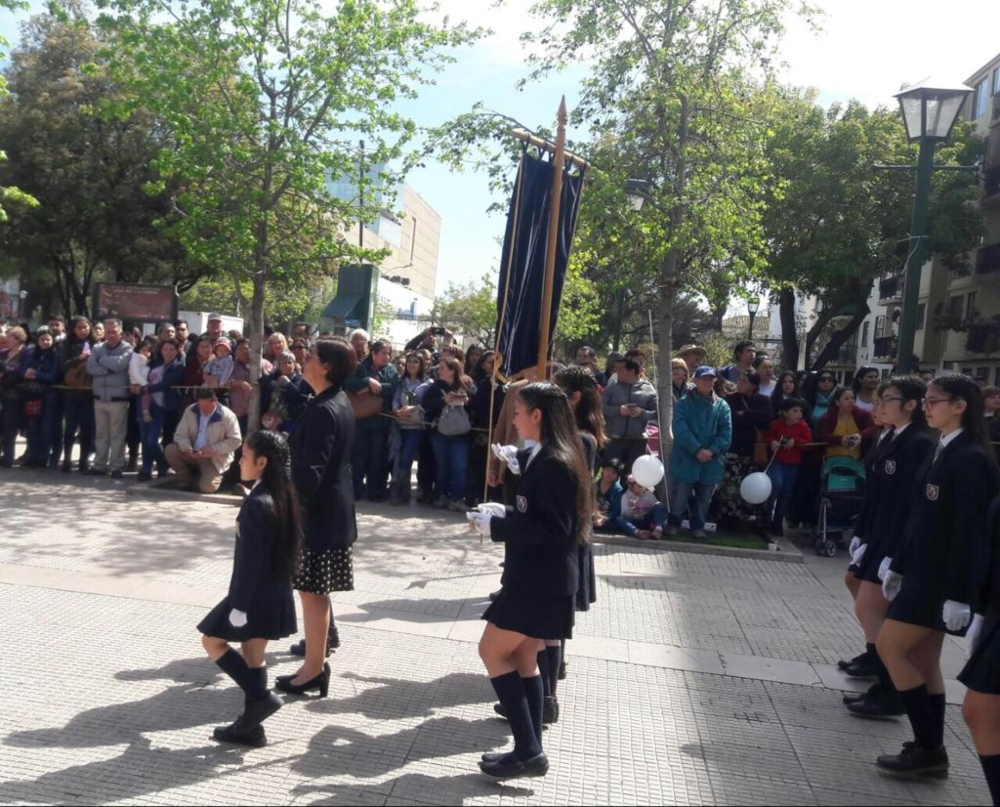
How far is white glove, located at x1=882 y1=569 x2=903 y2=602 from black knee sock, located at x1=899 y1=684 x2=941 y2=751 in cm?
52

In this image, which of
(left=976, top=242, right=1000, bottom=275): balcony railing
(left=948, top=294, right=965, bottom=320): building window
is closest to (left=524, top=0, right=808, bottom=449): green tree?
(left=976, top=242, right=1000, bottom=275): balcony railing

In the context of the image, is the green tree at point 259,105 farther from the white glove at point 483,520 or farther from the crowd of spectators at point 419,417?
the white glove at point 483,520

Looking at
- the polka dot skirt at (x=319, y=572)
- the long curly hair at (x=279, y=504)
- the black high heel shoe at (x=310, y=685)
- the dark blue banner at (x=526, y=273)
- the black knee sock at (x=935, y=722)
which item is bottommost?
the black high heel shoe at (x=310, y=685)

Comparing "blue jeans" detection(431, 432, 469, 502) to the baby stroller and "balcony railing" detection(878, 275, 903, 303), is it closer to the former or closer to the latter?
the baby stroller

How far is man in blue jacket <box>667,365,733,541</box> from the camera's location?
10.2 meters

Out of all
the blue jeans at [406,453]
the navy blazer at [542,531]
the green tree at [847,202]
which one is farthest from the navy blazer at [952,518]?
the green tree at [847,202]

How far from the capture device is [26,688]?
501 centimetres

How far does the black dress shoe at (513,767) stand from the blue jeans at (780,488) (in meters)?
7.19

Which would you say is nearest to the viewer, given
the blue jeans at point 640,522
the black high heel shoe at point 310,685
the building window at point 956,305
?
the black high heel shoe at point 310,685

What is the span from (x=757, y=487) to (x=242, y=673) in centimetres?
721

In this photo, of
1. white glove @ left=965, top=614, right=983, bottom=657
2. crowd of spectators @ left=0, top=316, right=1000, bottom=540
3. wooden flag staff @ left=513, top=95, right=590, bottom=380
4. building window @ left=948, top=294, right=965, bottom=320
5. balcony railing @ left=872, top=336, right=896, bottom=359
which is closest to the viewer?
white glove @ left=965, top=614, right=983, bottom=657

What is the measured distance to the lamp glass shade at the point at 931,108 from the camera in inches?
373

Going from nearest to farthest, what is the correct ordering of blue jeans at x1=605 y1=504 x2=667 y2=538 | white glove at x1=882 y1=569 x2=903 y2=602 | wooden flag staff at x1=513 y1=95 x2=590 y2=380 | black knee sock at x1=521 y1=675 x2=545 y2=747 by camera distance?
1. black knee sock at x1=521 y1=675 x2=545 y2=747
2. white glove at x1=882 y1=569 x2=903 y2=602
3. wooden flag staff at x1=513 y1=95 x2=590 y2=380
4. blue jeans at x1=605 y1=504 x2=667 y2=538

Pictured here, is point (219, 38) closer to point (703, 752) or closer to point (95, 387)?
point (95, 387)
